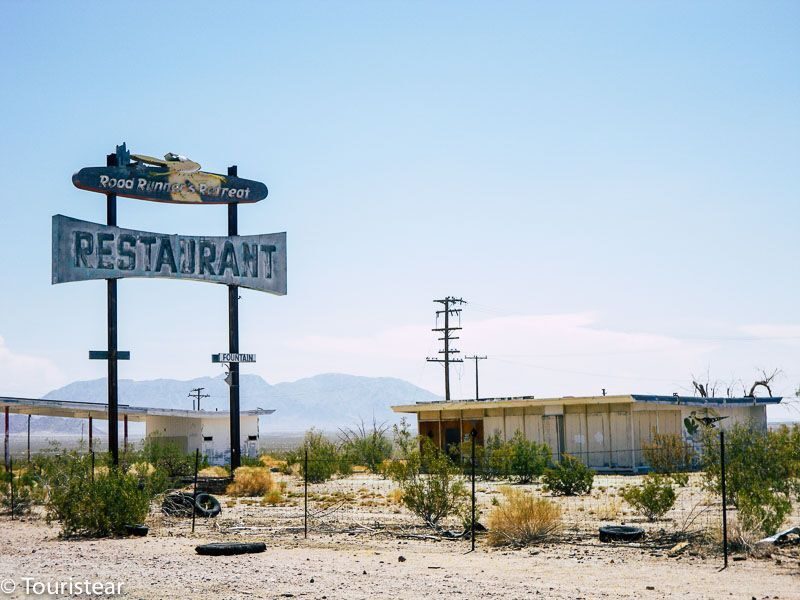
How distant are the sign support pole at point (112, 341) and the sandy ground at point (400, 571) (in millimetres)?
14504

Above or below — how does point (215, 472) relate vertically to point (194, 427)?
below

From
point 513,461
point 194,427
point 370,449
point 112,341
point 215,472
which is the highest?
point 112,341

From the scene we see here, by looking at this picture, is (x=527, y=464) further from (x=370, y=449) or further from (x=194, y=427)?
(x=194, y=427)

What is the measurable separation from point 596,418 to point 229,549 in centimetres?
2668

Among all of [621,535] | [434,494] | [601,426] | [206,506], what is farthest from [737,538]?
[601,426]

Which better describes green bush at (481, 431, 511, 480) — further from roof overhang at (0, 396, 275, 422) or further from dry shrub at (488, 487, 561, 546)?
dry shrub at (488, 487, 561, 546)

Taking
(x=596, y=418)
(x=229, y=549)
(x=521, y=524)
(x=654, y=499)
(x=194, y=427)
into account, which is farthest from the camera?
(x=194, y=427)

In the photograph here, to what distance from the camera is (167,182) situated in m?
36.4

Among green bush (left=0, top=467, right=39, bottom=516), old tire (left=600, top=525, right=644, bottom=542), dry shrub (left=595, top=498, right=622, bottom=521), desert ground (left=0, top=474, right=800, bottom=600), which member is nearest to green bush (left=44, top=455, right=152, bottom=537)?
desert ground (left=0, top=474, right=800, bottom=600)

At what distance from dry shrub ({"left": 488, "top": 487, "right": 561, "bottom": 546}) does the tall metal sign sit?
687 inches

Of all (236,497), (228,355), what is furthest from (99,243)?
(236,497)

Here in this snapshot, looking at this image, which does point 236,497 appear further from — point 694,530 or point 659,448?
point 694,530

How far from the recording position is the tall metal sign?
34531 mm

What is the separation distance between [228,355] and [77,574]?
866 inches
